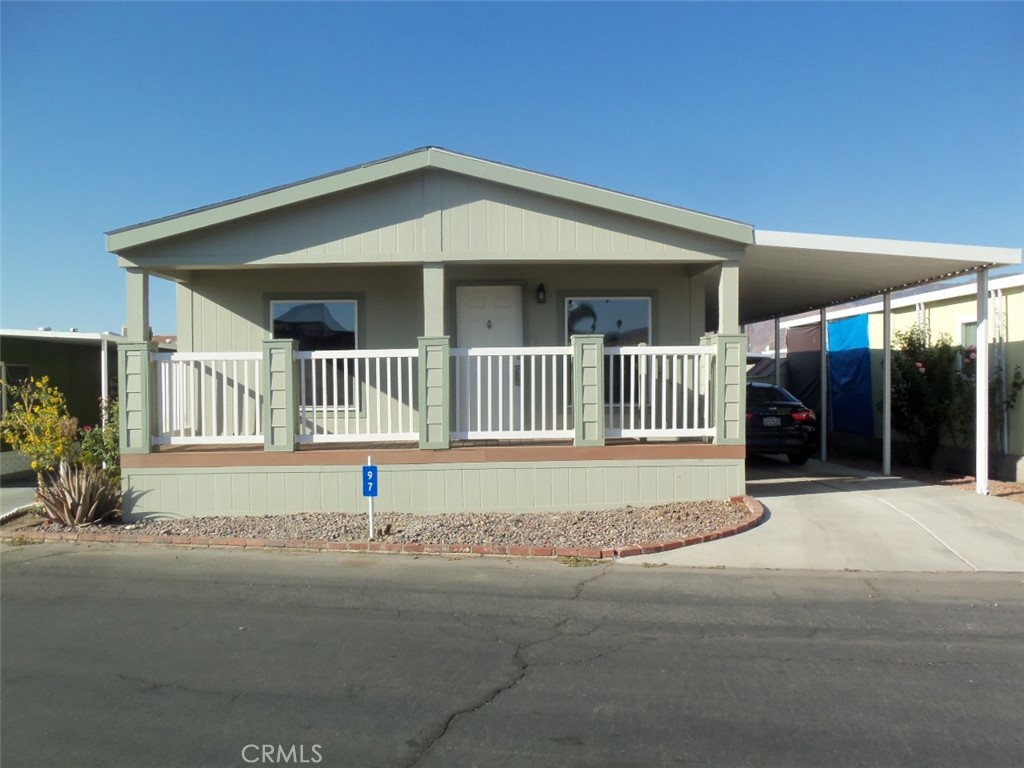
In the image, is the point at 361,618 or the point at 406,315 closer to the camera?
the point at 361,618

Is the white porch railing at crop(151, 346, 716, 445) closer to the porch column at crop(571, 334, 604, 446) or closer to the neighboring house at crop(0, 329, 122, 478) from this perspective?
the porch column at crop(571, 334, 604, 446)

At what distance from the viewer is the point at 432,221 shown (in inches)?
368

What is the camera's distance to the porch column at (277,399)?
9117mm

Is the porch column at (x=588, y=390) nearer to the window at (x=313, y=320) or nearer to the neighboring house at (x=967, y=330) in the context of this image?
the window at (x=313, y=320)

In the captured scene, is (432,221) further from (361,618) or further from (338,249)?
(361,618)

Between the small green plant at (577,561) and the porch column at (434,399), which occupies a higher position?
the porch column at (434,399)

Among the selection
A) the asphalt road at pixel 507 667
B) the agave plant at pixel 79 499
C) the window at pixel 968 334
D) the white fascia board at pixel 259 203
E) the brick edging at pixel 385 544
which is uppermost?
the white fascia board at pixel 259 203

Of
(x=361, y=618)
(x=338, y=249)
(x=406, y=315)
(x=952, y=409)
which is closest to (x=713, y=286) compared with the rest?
(x=952, y=409)

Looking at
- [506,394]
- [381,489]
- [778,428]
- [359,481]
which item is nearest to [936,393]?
[778,428]

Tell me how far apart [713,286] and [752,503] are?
16.1 feet

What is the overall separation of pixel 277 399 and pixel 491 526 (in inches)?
115

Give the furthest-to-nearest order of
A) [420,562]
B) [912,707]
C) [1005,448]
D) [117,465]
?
[1005,448]
[117,465]
[420,562]
[912,707]

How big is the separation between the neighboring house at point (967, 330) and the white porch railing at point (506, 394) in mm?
6738

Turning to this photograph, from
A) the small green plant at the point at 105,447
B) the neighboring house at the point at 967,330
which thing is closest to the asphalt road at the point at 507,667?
the small green plant at the point at 105,447
